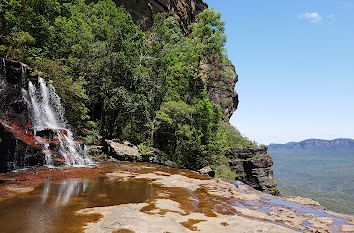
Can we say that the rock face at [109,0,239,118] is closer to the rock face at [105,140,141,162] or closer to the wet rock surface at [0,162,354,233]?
the rock face at [105,140,141,162]

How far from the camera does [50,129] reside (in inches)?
472

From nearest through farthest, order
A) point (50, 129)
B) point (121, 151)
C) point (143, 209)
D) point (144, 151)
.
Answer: point (143, 209) → point (50, 129) → point (121, 151) → point (144, 151)

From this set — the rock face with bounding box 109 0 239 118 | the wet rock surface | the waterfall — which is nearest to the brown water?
the wet rock surface

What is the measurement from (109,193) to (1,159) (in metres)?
5.66

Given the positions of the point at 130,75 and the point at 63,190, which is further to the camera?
the point at 130,75

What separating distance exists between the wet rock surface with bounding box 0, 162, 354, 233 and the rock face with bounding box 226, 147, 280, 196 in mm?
29063

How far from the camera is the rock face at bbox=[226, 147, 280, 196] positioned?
36.0 m

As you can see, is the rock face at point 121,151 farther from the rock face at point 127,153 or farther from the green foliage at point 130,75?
the green foliage at point 130,75

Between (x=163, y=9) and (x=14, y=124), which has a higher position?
(x=163, y=9)

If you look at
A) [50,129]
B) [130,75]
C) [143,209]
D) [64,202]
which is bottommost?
[143,209]

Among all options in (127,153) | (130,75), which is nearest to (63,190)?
(127,153)

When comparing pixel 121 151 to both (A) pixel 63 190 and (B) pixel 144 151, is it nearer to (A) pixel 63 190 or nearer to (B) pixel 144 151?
(B) pixel 144 151

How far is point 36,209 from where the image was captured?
16.8 feet

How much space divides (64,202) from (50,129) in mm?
7533
